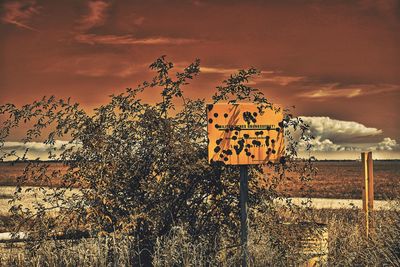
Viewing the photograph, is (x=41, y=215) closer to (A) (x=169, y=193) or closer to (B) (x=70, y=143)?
(B) (x=70, y=143)

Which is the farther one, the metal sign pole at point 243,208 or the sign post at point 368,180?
the sign post at point 368,180

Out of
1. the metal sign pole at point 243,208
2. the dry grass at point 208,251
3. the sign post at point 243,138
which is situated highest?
the sign post at point 243,138

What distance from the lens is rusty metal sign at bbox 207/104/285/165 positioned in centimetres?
662

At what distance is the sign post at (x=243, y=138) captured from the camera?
6.62 meters

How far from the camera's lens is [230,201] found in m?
7.37

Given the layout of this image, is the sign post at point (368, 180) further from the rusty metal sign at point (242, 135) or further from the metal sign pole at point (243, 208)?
the metal sign pole at point (243, 208)

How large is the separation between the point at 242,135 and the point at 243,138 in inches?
1.5

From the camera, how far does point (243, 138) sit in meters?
6.72

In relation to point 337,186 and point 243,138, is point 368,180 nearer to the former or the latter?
point 243,138

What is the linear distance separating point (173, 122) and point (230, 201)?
1308mm

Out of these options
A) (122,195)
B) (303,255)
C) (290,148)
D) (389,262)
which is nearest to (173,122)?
(122,195)

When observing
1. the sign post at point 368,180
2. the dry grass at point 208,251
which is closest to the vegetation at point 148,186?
the dry grass at point 208,251

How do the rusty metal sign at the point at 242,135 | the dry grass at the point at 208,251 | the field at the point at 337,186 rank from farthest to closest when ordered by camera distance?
the field at the point at 337,186, the rusty metal sign at the point at 242,135, the dry grass at the point at 208,251

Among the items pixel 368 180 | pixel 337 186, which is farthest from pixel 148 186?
pixel 337 186
